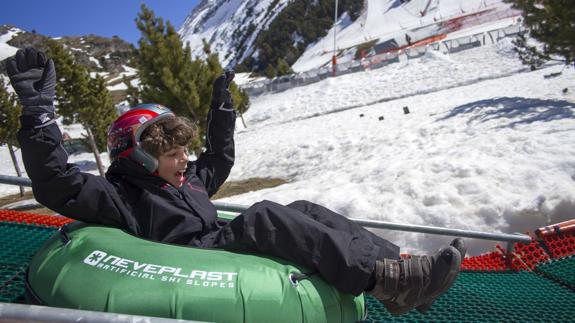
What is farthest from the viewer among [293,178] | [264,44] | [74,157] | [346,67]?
[264,44]

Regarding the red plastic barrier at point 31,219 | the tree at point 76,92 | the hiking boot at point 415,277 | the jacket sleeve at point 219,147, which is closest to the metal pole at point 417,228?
the jacket sleeve at point 219,147

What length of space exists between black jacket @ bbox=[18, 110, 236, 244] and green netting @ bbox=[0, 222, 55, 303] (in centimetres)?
100

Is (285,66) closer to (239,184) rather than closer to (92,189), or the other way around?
(239,184)

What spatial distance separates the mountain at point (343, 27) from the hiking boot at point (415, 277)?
5620 cm

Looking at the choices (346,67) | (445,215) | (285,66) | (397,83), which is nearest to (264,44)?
(285,66)

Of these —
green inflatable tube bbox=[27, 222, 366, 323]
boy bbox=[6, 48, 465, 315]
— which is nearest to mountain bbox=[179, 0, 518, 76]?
boy bbox=[6, 48, 465, 315]

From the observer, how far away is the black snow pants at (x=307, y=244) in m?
2.24

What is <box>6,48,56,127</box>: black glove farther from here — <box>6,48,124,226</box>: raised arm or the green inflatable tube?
the green inflatable tube

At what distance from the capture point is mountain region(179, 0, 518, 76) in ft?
212

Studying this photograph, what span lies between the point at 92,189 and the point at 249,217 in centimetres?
92

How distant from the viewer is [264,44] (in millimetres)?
110188

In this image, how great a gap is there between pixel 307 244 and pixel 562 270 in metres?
3.30

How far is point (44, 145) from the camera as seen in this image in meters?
2.15

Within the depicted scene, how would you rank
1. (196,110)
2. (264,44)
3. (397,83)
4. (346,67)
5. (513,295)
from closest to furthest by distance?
(513,295) < (196,110) < (397,83) < (346,67) < (264,44)
